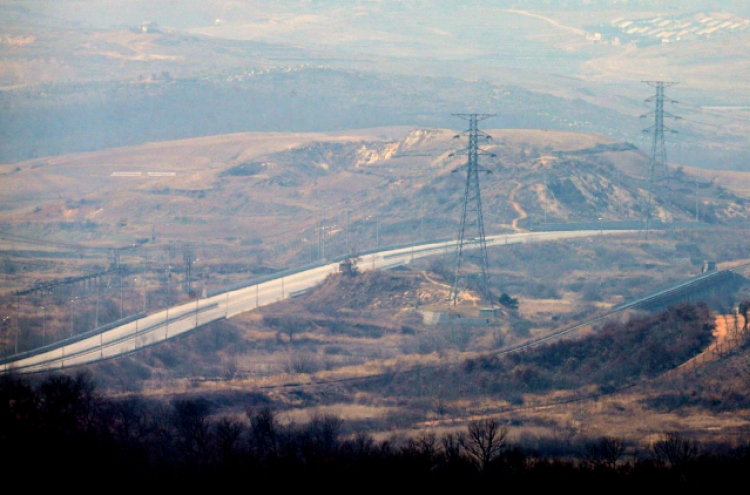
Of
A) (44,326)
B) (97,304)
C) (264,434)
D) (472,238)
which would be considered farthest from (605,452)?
(97,304)

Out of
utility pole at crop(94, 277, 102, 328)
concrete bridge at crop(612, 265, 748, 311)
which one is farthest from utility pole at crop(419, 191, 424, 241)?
concrete bridge at crop(612, 265, 748, 311)

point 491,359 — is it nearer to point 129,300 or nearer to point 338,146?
point 129,300

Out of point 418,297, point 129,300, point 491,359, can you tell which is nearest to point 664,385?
point 491,359

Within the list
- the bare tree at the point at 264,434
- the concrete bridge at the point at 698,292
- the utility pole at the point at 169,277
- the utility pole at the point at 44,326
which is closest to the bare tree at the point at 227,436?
the bare tree at the point at 264,434

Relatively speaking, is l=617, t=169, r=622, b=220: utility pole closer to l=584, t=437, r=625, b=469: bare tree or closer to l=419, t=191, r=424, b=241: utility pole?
l=419, t=191, r=424, b=241: utility pole

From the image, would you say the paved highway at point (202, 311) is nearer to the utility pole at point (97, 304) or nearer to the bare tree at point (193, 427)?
the utility pole at point (97, 304)
